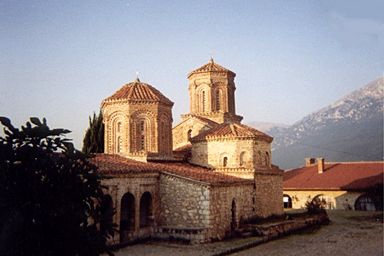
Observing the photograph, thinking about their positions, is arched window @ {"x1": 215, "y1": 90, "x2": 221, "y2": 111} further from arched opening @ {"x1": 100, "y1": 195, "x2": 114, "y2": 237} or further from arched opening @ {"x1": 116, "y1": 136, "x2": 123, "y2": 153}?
A: arched opening @ {"x1": 100, "y1": 195, "x2": 114, "y2": 237}

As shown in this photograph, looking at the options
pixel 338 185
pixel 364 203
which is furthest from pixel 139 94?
pixel 364 203

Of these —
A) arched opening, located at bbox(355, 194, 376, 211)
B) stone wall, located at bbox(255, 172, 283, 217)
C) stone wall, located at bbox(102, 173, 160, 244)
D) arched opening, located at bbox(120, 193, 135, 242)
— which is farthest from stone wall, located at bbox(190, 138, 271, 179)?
arched opening, located at bbox(355, 194, 376, 211)

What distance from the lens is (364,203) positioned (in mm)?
31891

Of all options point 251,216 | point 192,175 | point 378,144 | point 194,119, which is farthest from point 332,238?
point 378,144

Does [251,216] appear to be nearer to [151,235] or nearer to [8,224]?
[151,235]

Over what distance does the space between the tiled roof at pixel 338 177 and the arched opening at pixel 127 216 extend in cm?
2009

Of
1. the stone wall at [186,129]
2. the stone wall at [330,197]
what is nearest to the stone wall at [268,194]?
the stone wall at [186,129]

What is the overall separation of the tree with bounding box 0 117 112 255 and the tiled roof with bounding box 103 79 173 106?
50.9 feet

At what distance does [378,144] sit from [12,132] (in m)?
76.0

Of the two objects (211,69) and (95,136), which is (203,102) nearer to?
(211,69)

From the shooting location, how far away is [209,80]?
27531 millimetres

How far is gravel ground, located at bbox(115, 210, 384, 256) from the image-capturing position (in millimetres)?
15359

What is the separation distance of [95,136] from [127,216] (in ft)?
33.2

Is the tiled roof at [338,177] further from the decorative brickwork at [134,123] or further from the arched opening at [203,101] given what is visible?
the decorative brickwork at [134,123]
